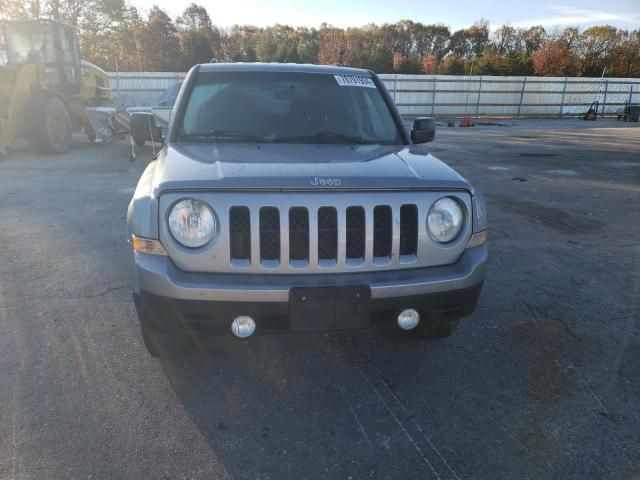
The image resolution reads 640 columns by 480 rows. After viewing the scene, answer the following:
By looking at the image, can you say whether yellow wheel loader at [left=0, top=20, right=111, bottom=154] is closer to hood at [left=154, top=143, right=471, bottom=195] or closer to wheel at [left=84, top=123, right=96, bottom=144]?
wheel at [left=84, top=123, right=96, bottom=144]

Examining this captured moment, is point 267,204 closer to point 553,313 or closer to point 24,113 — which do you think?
point 553,313

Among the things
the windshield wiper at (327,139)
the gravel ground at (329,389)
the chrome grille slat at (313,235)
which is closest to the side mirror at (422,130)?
the windshield wiper at (327,139)

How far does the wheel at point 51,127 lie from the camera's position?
1070cm

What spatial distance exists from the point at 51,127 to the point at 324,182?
1093 cm

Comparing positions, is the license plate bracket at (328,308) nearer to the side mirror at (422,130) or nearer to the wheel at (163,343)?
the wheel at (163,343)

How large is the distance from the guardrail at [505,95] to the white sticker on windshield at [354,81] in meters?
22.0

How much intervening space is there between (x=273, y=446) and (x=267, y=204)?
113 cm

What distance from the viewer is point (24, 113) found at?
10602 millimetres

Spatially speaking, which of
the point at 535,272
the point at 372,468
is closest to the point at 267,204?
the point at 372,468

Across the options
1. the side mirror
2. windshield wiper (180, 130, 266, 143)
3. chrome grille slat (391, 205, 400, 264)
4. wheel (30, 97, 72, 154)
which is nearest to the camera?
chrome grille slat (391, 205, 400, 264)

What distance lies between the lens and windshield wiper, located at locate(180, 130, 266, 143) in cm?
326

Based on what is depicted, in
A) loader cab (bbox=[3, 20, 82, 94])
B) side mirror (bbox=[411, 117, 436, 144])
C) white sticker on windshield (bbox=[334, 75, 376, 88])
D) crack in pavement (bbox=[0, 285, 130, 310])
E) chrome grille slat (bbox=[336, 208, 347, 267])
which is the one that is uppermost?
loader cab (bbox=[3, 20, 82, 94])

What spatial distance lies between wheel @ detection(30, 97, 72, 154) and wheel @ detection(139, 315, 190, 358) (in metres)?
9.90

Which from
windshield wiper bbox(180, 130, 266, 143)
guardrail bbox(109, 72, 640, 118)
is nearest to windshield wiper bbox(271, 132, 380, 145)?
windshield wiper bbox(180, 130, 266, 143)
